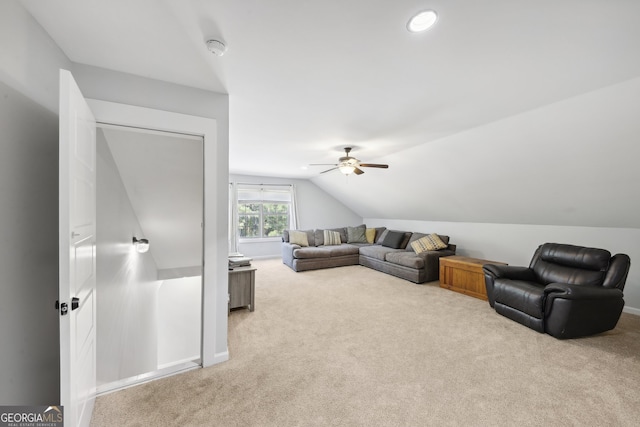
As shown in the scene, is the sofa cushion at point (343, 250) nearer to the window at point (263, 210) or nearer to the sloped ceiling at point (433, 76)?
the window at point (263, 210)

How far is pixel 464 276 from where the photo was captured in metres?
4.17

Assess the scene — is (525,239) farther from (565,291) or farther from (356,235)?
(356,235)

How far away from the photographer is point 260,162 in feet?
17.6

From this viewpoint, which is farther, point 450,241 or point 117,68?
point 450,241

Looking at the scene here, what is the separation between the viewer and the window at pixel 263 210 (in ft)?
22.6

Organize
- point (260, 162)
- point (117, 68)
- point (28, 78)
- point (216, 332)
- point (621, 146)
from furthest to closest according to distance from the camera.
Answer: point (260, 162) < point (621, 146) < point (216, 332) < point (117, 68) < point (28, 78)

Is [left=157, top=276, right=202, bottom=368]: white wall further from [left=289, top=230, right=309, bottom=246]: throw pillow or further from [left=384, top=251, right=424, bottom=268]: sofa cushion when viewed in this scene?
[left=384, top=251, right=424, bottom=268]: sofa cushion

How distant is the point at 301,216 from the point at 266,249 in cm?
141

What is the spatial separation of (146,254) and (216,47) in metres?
3.60

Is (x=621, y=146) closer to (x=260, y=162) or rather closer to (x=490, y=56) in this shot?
(x=490, y=56)

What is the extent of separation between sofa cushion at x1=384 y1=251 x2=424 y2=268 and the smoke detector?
4.42 m

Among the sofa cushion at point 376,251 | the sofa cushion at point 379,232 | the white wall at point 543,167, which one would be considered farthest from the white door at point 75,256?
the sofa cushion at point 379,232

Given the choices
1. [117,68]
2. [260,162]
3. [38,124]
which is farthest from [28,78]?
[260,162]

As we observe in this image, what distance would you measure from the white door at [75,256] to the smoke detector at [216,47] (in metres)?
0.76
